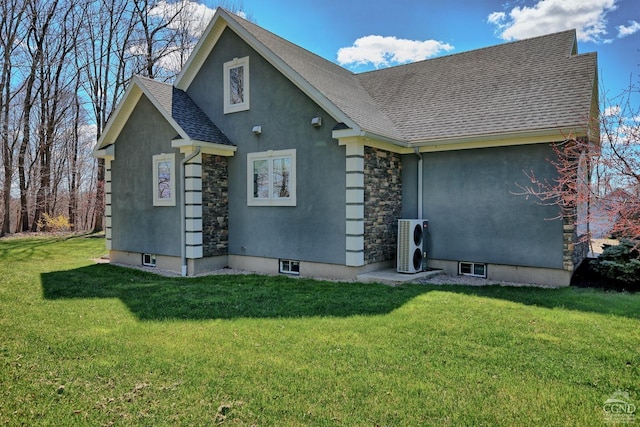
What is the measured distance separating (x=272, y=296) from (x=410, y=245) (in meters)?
3.60

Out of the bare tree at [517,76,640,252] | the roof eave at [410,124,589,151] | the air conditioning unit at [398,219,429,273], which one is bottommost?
the air conditioning unit at [398,219,429,273]

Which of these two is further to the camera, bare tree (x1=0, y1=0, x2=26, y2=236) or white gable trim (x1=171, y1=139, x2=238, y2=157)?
bare tree (x1=0, y1=0, x2=26, y2=236)

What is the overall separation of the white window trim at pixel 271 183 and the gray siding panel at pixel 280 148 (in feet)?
0.39

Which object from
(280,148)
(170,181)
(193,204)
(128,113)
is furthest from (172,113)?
(280,148)

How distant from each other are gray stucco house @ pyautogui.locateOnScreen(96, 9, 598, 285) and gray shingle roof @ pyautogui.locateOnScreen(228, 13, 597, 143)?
57 millimetres

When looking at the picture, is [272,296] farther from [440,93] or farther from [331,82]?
[440,93]

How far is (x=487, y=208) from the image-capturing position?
9617mm

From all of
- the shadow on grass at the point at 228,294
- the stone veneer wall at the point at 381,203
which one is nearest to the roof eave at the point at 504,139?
the stone veneer wall at the point at 381,203

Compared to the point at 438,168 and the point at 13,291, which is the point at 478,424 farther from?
the point at 13,291

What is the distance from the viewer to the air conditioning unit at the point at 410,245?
32.1ft

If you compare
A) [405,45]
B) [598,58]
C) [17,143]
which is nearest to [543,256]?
[598,58]

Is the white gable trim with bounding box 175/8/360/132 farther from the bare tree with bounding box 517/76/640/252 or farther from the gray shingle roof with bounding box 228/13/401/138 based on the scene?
the bare tree with bounding box 517/76/640/252

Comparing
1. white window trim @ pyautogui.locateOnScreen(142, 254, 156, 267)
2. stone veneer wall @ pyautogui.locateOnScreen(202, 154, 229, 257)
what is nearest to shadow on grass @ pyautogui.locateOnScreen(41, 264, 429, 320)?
stone veneer wall @ pyautogui.locateOnScreen(202, 154, 229, 257)

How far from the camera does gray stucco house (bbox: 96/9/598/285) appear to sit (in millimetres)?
9320
